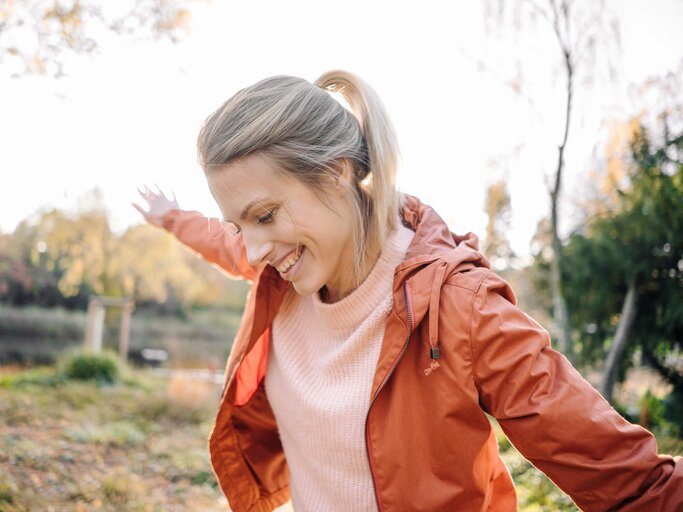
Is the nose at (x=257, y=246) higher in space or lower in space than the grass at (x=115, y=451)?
higher

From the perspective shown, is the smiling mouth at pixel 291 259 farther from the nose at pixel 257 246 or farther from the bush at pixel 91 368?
the bush at pixel 91 368

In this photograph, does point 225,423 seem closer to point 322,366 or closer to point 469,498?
point 322,366

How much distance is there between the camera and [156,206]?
2.41 metres

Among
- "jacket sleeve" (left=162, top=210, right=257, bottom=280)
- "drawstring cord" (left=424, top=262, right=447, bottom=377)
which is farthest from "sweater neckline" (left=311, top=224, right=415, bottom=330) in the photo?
"jacket sleeve" (left=162, top=210, right=257, bottom=280)

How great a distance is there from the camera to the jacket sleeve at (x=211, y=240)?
7.09 feet

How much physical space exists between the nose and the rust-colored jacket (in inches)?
14.2

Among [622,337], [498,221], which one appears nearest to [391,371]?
[622,337]

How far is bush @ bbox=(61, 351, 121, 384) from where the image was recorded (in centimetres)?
1019

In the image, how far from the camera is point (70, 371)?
10.2 metres

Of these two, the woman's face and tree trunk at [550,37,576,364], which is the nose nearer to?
the woman's face

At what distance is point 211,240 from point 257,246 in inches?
30.8

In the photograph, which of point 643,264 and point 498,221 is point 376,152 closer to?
point 643,264

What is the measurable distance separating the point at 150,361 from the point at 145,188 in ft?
53.1

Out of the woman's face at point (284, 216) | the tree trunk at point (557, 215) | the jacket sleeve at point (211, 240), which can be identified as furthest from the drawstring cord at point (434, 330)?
the tree trunk at point (557, 215)
